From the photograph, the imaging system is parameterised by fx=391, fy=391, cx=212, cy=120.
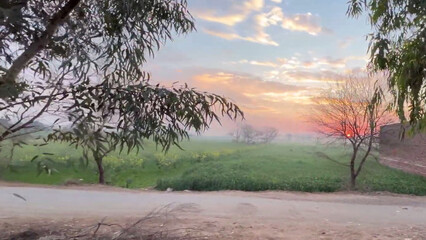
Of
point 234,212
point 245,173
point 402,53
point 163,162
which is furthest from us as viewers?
point 163,162

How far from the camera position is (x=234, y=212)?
9.05m

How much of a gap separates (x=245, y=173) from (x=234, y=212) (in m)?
5.97

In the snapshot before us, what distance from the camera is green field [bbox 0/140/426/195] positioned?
13.3m

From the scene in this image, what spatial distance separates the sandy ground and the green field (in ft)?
3.15

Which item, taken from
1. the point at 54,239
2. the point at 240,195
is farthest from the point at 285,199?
the point at 54,239

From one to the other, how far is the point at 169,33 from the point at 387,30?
3724 millimetres

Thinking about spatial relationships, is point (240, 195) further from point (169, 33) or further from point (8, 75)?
point (8, 75)

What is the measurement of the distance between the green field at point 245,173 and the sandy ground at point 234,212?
960 millimetres

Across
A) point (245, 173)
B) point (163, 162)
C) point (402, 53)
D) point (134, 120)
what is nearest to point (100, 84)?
point (134, 120)

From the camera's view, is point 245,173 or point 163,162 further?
point 163,162

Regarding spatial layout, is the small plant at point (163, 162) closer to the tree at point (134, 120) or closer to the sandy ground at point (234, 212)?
the sandy ground at point (234, 212)

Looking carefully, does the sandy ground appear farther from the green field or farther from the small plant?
the small plant

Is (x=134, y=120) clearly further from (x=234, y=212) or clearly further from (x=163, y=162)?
(x=163, y=162)

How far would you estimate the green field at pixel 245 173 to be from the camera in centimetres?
1334
